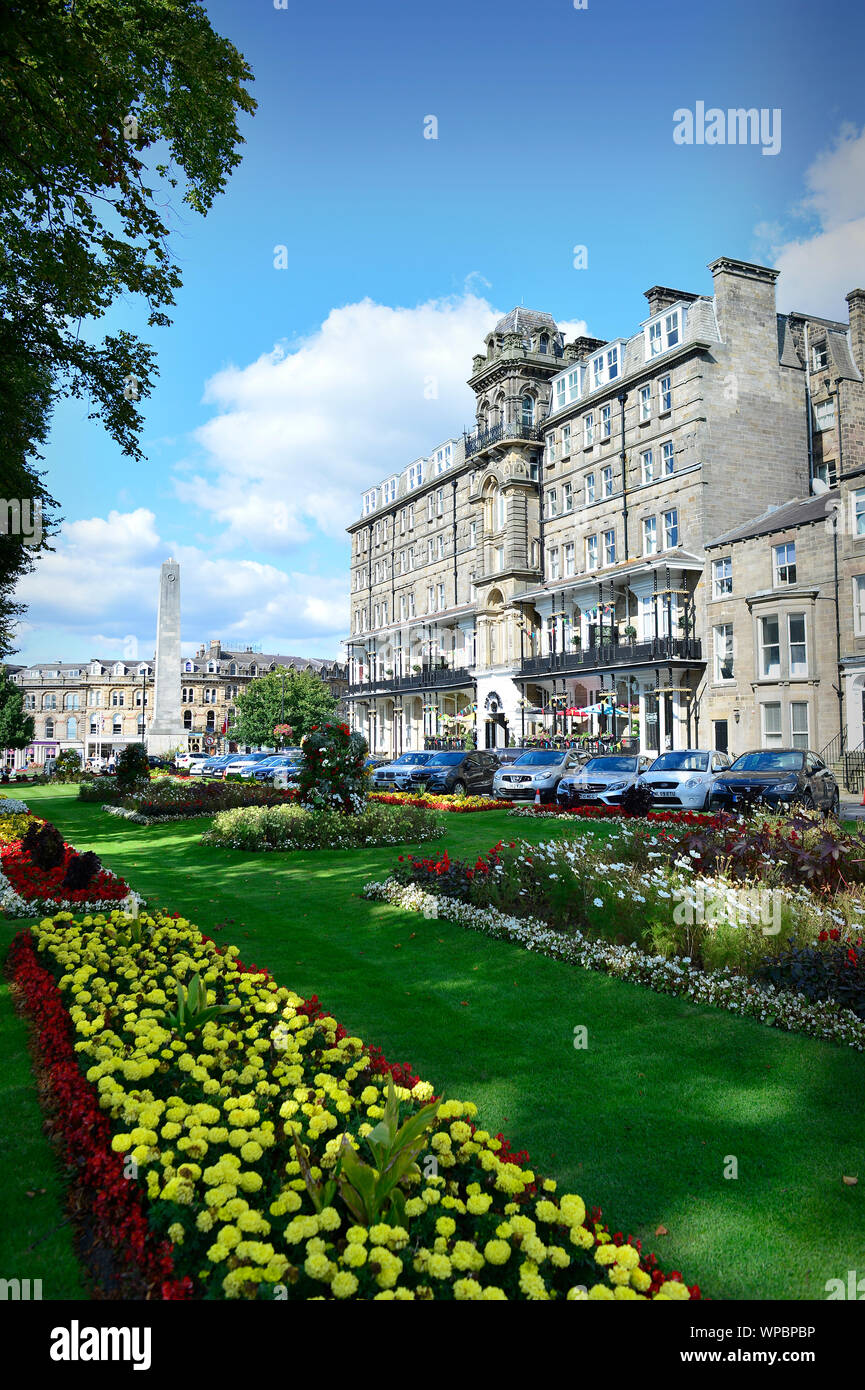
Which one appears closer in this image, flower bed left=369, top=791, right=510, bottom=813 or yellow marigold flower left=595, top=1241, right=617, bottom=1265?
yellow marigold flower left=595, top=1241, right=617, bottom=1265

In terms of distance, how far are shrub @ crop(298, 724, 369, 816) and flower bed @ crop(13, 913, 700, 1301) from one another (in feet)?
41.1

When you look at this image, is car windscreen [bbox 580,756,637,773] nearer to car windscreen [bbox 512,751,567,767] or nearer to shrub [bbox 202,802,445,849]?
car windscreen [bbox 512,751,567,767]

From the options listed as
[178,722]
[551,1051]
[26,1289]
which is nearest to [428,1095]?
[551,1051]

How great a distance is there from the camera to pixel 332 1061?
5246mm

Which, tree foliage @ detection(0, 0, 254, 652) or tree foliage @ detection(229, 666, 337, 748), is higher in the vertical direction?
tree foliage @ detection(0, 0, 254, 652)

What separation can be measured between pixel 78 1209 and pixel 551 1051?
3.35 m

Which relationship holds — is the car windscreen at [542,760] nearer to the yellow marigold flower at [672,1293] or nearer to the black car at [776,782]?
the black car at [776,782]

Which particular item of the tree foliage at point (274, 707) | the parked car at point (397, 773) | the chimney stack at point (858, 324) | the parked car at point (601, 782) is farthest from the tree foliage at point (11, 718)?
the chimney stack at point (858, 324)

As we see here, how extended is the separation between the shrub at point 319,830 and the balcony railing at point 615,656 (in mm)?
18940

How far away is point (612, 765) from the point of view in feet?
77.5

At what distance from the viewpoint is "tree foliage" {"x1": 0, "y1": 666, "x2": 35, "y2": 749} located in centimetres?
6044

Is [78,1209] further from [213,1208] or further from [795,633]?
[795,633]

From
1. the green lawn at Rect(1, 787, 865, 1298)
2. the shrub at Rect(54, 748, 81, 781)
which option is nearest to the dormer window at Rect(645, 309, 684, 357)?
the green lawn at Rect(1, 787, 865, 1298)

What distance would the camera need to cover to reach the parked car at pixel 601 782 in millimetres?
21625
